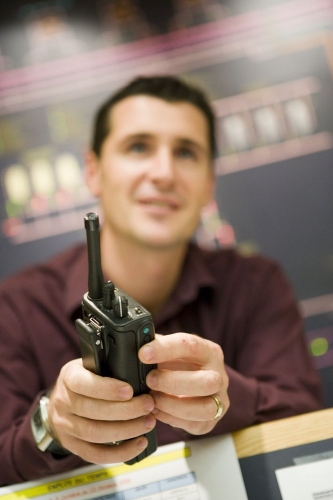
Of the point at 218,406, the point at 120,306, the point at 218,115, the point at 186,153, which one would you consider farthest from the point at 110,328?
the point at 218,115

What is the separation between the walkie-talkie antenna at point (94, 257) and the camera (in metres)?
0.48

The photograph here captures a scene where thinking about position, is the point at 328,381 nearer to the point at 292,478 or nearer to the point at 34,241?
the point at 292,478

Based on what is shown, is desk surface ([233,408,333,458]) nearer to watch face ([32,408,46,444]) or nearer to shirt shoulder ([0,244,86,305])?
watch face ([32,408,46,444])

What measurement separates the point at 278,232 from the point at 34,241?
793 mm

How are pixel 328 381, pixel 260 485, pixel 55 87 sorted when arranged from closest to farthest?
1. pixel 260 485
2. pixel 328 381
3. pixel 55 87

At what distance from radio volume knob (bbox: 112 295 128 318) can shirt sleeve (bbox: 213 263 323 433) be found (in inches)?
10.4

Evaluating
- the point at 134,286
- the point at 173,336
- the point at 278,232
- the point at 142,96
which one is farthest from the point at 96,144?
the point at 173,336

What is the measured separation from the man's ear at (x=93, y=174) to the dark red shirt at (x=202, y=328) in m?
0.16

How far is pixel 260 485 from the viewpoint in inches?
25.0

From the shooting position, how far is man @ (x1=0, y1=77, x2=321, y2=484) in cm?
85

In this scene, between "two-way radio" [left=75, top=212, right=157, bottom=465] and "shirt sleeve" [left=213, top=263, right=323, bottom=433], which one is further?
"shirt sleeve" [left=213, top=263, right=323, bottom=433]

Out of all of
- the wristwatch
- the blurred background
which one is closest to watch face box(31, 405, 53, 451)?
the wristwatch

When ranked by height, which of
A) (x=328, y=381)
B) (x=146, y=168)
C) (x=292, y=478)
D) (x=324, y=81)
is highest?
(x=324, y=81)

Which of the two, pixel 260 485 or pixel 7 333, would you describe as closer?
pixel 260 485
